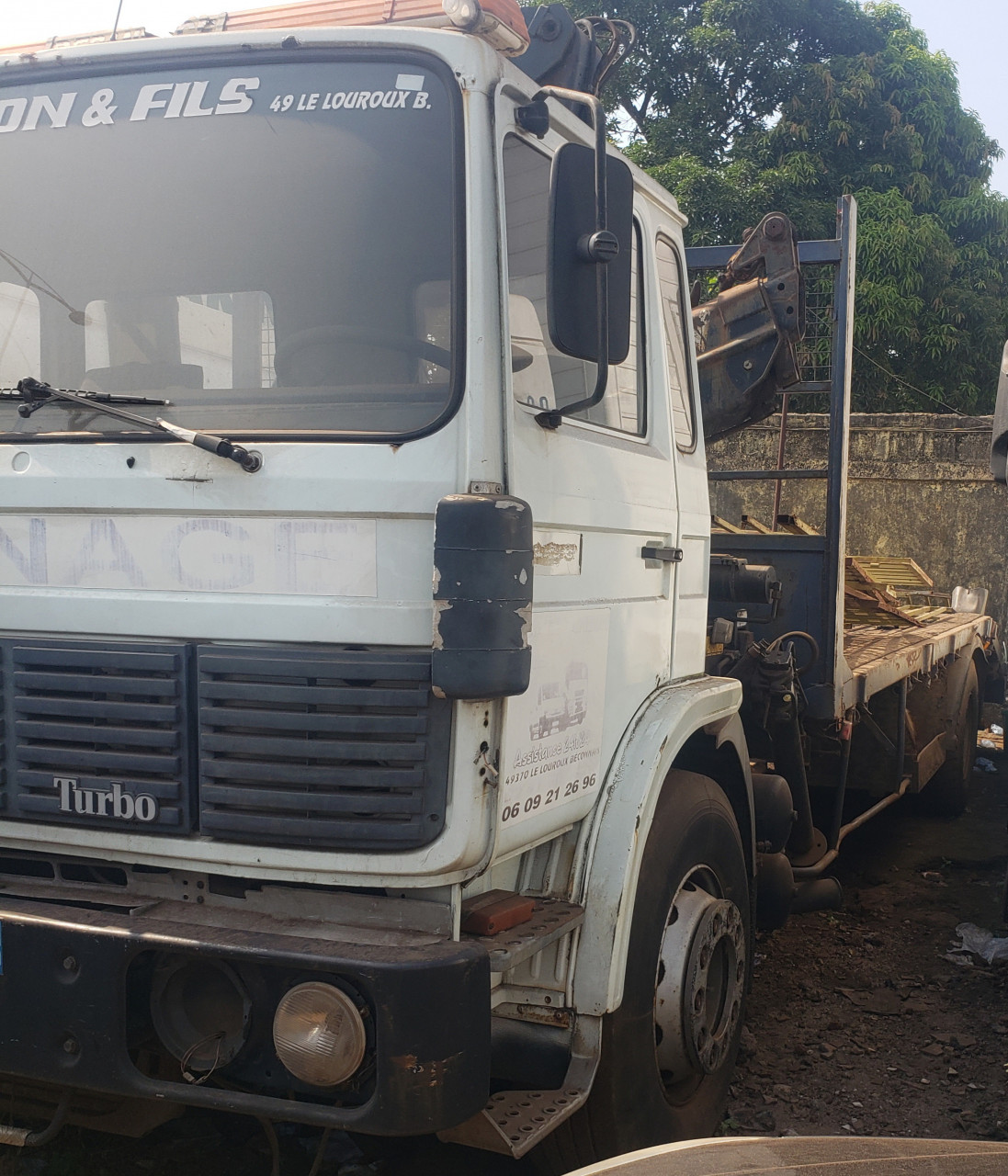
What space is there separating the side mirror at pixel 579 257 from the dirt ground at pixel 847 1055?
7.02 ft

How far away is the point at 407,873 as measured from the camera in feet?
7.21

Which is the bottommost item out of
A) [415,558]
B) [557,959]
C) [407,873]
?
[557,959]

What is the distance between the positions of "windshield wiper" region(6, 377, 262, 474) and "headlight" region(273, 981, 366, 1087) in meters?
0.97

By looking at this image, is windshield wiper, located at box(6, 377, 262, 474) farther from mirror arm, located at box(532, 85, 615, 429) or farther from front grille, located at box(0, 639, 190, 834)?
mirror arm, located at box(532, 85, 615, 429)

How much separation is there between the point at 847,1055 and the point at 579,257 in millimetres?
2896

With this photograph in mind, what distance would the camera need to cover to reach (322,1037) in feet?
6.81

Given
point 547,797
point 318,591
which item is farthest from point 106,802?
point 547,797

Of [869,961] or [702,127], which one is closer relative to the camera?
[869,961]

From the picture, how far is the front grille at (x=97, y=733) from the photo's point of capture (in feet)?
7.47

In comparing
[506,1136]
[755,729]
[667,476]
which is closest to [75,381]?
[667,476]

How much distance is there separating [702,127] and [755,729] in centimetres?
1768

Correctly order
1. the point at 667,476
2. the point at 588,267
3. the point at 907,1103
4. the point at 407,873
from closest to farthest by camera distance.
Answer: the point at 407,873, the point at 588,267, the point at 667,476, the point at 907,1103

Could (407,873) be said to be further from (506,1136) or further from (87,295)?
(87,295)

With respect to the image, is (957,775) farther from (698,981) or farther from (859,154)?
(859,154)
